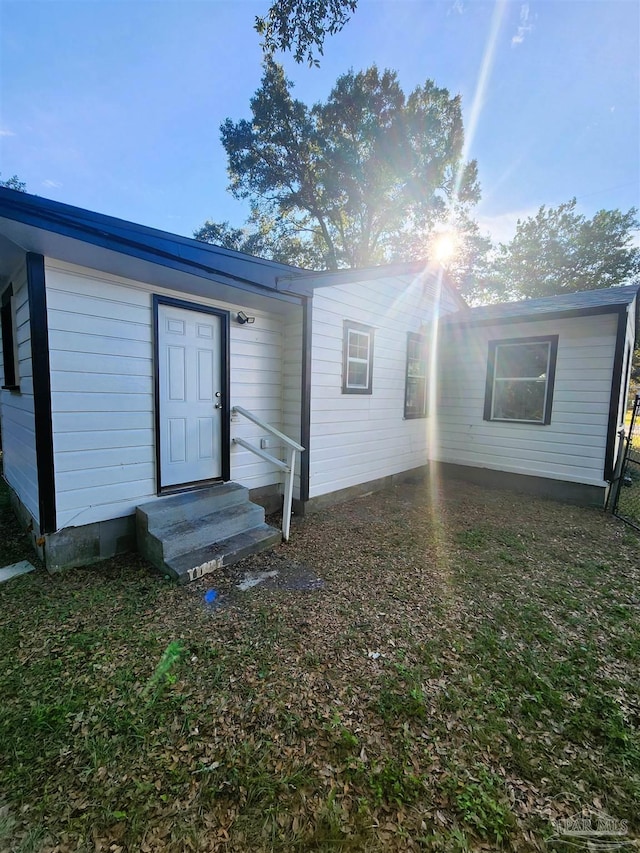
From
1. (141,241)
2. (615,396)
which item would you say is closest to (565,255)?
(615,396)

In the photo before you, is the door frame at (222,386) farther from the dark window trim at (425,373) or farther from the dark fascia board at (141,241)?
the dark window trim at (425,373)

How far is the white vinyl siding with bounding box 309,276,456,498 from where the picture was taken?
16.7ft

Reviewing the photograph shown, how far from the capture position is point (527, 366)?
21.7 ft

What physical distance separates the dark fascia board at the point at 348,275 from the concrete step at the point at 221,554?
2843mm

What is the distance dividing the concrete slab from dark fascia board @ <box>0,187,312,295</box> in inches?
115

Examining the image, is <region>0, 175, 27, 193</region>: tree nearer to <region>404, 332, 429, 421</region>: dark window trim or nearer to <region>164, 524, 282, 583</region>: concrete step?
<region>404, 332, 429, 421</region>: dark window trim

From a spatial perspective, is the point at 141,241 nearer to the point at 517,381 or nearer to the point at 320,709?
the point at 320,709

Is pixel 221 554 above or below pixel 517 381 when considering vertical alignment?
below

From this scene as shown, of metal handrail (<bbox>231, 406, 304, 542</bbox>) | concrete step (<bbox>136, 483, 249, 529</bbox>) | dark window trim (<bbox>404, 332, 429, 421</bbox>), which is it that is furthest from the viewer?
dark window trim (<bbox>404, 332, 429, 421</bbox>)

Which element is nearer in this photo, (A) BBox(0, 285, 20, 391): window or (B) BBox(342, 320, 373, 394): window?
(A) BBox(0, 285, 20, 391): window

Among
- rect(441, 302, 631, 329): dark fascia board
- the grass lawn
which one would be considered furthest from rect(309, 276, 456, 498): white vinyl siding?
the grass lawn

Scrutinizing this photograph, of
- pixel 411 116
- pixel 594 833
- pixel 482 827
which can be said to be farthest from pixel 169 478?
pixel 411 116

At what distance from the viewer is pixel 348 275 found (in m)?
5.14

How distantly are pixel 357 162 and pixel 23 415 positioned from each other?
15989 mm
